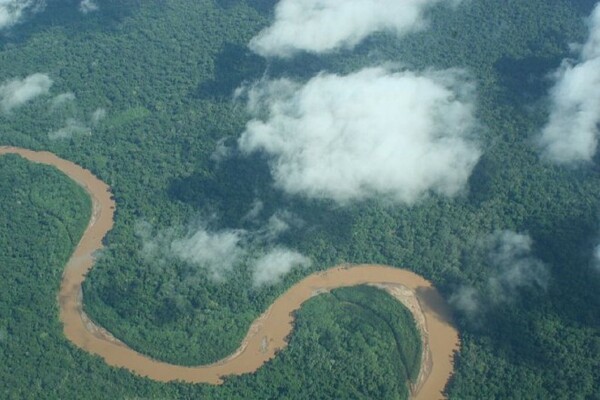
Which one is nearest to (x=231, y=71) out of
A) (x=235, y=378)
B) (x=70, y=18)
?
(x=70, y=18)

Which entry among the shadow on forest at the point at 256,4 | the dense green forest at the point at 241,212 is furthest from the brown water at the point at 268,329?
the shadow on forest at the point at 256,4

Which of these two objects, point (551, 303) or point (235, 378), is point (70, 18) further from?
point (551, 303)

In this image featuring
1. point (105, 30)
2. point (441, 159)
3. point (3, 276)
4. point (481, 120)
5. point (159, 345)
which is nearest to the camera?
point (159, 345)

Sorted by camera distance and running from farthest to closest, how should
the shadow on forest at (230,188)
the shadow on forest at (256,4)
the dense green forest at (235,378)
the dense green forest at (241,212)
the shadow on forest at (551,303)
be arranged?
1. the shadow on forest at (256,4)
2. the shadow on forest at (230,188)
3. the shadow on forest at (551,303)
4. the dense green forest at (241,212)
5. the dense green forest at (235,378)

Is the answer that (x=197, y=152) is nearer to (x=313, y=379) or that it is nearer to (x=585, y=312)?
(x=313, y=379)

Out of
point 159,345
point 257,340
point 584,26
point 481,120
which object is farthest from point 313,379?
point 584,26

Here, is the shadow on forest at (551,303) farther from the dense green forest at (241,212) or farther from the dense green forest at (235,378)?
the dense green forest at (235,378)
